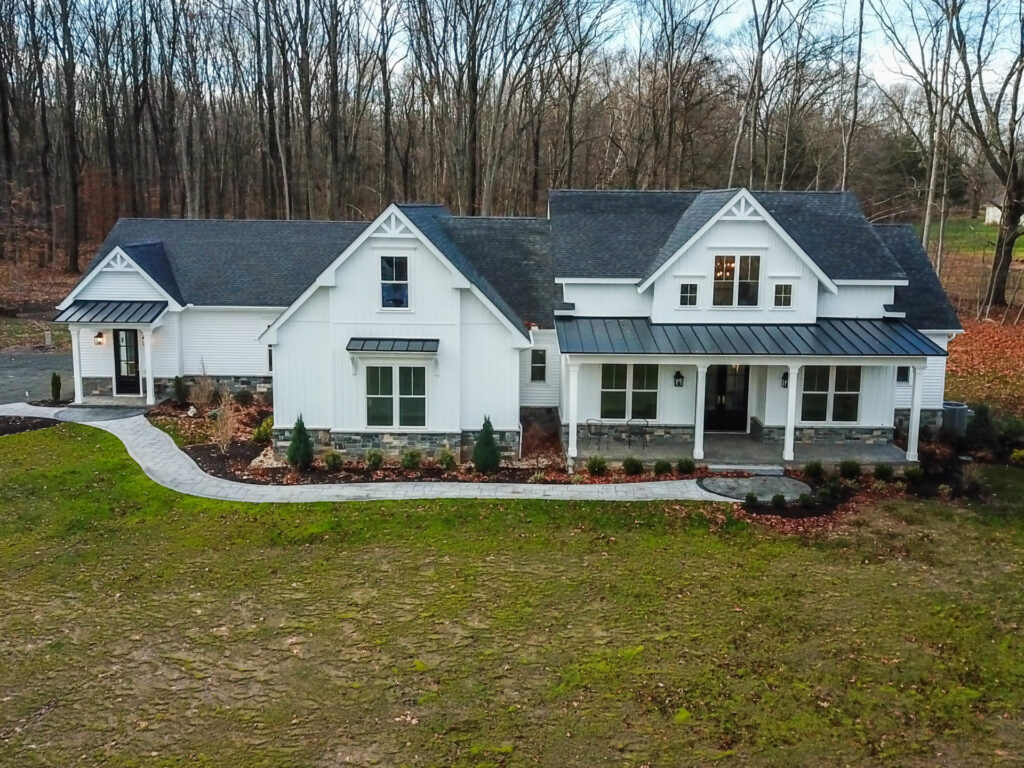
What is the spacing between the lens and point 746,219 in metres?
18.0

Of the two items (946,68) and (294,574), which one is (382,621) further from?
(946,68)

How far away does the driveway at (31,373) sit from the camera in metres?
24.1

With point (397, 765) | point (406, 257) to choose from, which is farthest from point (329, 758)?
point (406, 257)

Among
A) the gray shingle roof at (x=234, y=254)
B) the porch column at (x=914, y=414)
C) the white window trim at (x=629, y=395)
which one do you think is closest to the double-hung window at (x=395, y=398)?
the white window trim at (x=629, y=395)

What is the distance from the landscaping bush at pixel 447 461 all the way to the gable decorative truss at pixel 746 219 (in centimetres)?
651

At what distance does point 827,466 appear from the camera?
17.4 metres

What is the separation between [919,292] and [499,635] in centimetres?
1556

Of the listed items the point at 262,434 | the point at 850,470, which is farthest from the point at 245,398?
the point at 850,470

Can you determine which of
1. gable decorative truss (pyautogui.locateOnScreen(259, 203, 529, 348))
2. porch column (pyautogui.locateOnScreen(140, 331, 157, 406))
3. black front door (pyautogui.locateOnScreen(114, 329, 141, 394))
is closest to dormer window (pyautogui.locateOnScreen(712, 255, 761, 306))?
gable decorative truss (pyautogui.locateOnScreen(259, 203, 529, 348))

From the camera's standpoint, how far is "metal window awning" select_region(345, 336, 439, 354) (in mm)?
17406

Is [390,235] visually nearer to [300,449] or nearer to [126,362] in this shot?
[300,449]

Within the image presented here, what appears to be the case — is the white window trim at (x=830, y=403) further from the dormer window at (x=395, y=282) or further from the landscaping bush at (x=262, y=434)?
the landscaping bush at (x=262, y=434)

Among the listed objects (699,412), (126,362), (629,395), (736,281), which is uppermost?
(736,281)

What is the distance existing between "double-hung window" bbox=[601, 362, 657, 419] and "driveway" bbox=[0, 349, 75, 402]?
16437 mm
